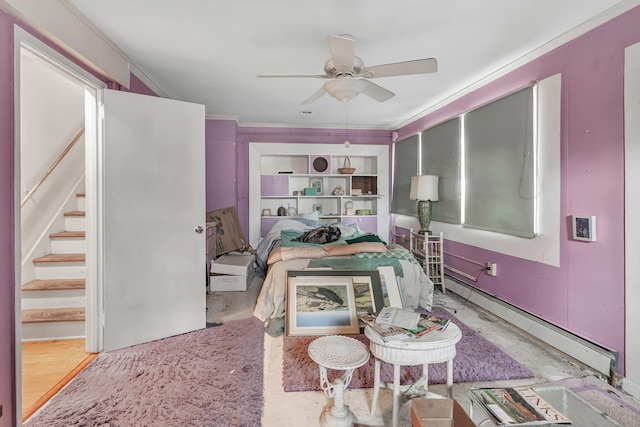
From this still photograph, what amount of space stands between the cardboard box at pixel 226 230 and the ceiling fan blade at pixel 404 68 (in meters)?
3.15

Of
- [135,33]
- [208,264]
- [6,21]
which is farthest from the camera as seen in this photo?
[208,264]

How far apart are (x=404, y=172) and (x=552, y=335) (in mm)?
3150

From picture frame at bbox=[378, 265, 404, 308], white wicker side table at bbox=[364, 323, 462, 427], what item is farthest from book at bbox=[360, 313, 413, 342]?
picture frame at bbox=[378, 265, 404, 308]

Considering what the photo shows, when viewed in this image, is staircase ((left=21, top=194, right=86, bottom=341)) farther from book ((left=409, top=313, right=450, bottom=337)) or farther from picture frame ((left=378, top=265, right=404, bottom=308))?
book ((left=409, top=313, right=450, bottom=337))

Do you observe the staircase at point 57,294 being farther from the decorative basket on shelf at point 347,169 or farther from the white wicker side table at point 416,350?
the decorative basket on shelf at point 347,169

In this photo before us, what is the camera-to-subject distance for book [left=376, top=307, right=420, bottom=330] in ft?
5.15

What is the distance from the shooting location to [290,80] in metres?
3.22

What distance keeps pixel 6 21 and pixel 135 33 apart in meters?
0.86

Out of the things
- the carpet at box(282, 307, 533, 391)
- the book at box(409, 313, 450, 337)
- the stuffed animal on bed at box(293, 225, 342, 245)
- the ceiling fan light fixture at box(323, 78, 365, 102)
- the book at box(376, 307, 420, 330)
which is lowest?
the carpet at box(282, 307, 533, 391)

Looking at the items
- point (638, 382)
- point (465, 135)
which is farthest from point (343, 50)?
point (638, 382)

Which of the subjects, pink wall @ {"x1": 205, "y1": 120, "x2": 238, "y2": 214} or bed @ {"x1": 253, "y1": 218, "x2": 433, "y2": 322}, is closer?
bed @ {"x1": 253, "y1": 218, "x2": 433, "y2": 322}

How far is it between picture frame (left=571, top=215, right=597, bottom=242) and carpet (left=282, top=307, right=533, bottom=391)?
3.33 ft

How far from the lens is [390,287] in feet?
9.34

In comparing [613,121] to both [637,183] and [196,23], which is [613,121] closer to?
[637,183]
